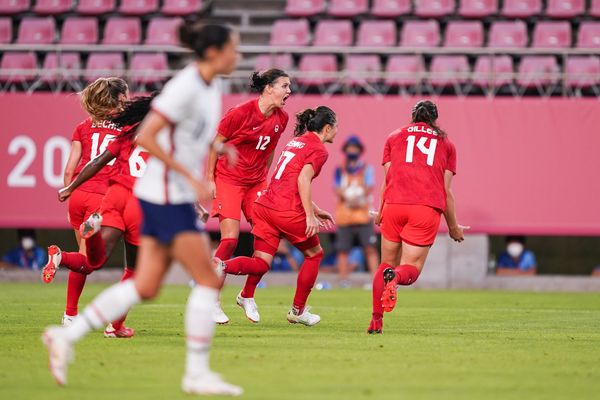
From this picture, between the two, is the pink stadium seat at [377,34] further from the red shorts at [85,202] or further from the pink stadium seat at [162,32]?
the red shorts at [85,202]

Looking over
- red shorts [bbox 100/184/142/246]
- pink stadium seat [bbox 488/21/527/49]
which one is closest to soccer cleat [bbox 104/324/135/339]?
red shorts [bbox 100/184/142/246]

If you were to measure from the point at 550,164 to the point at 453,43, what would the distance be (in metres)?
3.75

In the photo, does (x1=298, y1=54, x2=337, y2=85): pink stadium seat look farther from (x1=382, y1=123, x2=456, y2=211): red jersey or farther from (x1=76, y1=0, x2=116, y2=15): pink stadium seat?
(x1=382, y1=123, x2=456, y2=211): red jersey

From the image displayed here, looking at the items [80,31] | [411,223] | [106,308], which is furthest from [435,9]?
[106,308]

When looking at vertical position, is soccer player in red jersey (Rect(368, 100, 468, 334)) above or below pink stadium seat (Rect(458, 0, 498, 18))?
below

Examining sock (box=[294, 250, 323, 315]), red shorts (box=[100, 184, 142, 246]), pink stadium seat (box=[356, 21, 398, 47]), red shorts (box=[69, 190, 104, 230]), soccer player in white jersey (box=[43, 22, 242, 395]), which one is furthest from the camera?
pink stadium seat (box=[356, 21, 398, 47])

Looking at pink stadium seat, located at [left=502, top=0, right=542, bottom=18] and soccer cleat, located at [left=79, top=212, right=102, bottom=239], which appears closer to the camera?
soccer cleat, located at [left=79, top=212, right=102, bottom=239]

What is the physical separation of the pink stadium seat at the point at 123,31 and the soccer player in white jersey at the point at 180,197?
16.5m

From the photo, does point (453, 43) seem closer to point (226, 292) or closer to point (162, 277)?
point (226, 292)

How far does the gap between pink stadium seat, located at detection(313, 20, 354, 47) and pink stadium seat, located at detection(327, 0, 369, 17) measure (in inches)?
14.0

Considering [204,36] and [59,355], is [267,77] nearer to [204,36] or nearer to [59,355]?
[204,36]

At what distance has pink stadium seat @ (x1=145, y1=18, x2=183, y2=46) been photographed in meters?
23.0

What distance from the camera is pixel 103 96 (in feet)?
34.3

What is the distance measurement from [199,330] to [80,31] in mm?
17344
